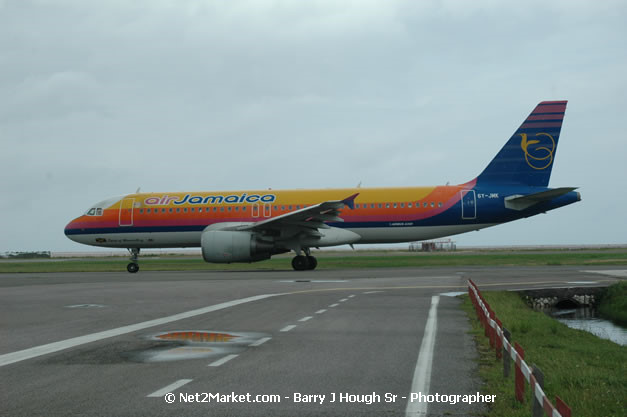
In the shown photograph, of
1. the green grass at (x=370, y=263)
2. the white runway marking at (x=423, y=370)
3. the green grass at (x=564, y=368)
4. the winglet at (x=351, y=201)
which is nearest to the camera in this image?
the white runway marking at (x=423, y=370)

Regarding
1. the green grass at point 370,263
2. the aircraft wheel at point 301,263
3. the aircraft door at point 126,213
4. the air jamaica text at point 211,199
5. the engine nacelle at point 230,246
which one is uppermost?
the air jamaica text at point 211,199

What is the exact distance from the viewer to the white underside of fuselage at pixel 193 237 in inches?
1268

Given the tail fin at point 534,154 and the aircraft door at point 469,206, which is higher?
the tail fin at point 534,154

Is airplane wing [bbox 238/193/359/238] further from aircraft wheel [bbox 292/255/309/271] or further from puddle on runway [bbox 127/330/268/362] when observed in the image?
puddle on runway [bbox 127/330/268/362]

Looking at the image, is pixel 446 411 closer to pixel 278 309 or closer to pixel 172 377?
pixel 172 377

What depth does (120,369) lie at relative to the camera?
7508 mm

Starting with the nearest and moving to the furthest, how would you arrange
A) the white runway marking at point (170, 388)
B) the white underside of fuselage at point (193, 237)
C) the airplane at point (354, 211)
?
the white runway marking at point (170, 388) < the airplane at point (354, 211) < the white underside of fuselage at point (193, 237)

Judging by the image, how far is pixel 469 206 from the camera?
32.1 metres

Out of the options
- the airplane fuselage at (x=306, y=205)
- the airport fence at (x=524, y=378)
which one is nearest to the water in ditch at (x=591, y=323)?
the airport fence at (x=524, y=378)

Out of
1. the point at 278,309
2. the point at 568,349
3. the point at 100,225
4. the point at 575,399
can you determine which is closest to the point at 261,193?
the point at 100,225

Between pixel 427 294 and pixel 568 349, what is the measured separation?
8.72 meters

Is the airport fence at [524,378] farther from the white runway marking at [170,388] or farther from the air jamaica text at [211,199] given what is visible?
the air jamaica text at [211,199]

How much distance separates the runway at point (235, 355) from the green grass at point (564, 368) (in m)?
0.30

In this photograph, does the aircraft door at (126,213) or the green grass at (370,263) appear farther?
the green grass at (370,263)
